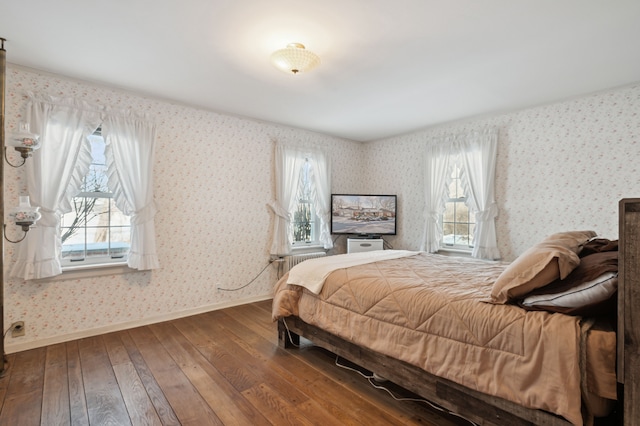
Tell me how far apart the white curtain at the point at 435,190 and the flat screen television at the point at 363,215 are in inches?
23.5

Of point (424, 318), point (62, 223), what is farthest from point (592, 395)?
point (62, 223)

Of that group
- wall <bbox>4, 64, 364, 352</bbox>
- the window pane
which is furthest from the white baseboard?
the window pane

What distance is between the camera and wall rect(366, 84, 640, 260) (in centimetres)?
314

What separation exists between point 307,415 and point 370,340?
599 millimetres

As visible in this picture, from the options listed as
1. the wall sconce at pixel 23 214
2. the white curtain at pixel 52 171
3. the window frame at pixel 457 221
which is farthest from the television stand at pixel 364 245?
the wall sconce at pixel 23 214

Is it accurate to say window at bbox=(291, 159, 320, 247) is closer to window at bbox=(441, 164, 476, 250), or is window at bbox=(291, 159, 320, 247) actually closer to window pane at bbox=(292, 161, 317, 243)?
window pane at bbox=(292, 161, 317, 243)

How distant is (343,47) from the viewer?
2.46m

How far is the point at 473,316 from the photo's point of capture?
5.23ft

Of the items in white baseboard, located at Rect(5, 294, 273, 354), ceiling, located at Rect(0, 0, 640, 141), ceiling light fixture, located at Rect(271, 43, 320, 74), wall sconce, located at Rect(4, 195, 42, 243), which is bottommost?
white baseboard, located at Rect(5, 294, 273, 354)

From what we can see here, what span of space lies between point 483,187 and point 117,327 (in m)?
4.71

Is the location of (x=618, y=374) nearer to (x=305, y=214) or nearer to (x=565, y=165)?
(x=565, y=165)

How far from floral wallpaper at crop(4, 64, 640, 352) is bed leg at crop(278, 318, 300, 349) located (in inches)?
59.0

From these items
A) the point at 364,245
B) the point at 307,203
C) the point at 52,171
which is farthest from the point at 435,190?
the point at 52,171

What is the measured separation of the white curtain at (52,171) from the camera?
107 inches
